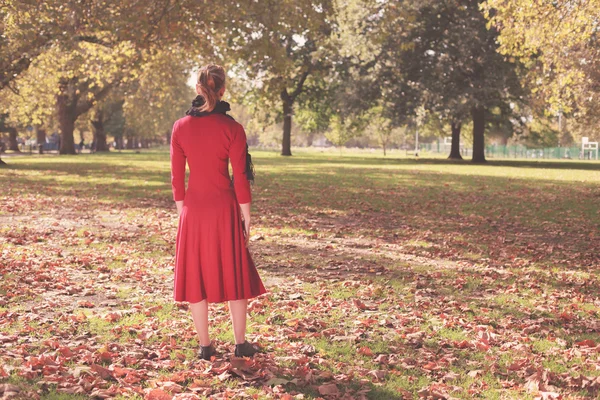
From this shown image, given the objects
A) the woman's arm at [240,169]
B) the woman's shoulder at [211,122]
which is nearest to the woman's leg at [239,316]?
the woman's arm at [240,169]

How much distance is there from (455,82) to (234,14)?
91.7 feet

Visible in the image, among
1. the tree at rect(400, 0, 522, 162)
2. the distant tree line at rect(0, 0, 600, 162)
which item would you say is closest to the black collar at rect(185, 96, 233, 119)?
the distant tree line at rect(0, 0, 600, 162)

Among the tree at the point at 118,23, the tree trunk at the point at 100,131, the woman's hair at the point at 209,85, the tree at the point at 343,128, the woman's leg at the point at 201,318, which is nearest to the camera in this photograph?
the woman's hair at the point at 209,85

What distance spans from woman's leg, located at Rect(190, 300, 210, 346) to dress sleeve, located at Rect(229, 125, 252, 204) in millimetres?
949

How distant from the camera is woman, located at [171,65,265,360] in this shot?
16.3ft

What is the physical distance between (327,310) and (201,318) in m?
2.11

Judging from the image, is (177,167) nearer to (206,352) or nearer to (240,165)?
(240,165)

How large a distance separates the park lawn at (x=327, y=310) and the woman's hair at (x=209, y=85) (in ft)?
7.03

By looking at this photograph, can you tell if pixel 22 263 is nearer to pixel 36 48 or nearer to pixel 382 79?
pixel 36 48

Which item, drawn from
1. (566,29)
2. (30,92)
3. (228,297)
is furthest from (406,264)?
(30,92)

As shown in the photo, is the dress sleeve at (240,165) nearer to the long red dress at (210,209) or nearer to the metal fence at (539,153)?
the long red dress at (210,209)

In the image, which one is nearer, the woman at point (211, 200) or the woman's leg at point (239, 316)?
the woman at point (211, 200)

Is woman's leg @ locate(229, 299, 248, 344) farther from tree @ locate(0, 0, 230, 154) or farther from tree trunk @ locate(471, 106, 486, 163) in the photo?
tree trunk @ locate(471, 106, 486, 163)

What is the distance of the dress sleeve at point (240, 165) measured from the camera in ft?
16.5
